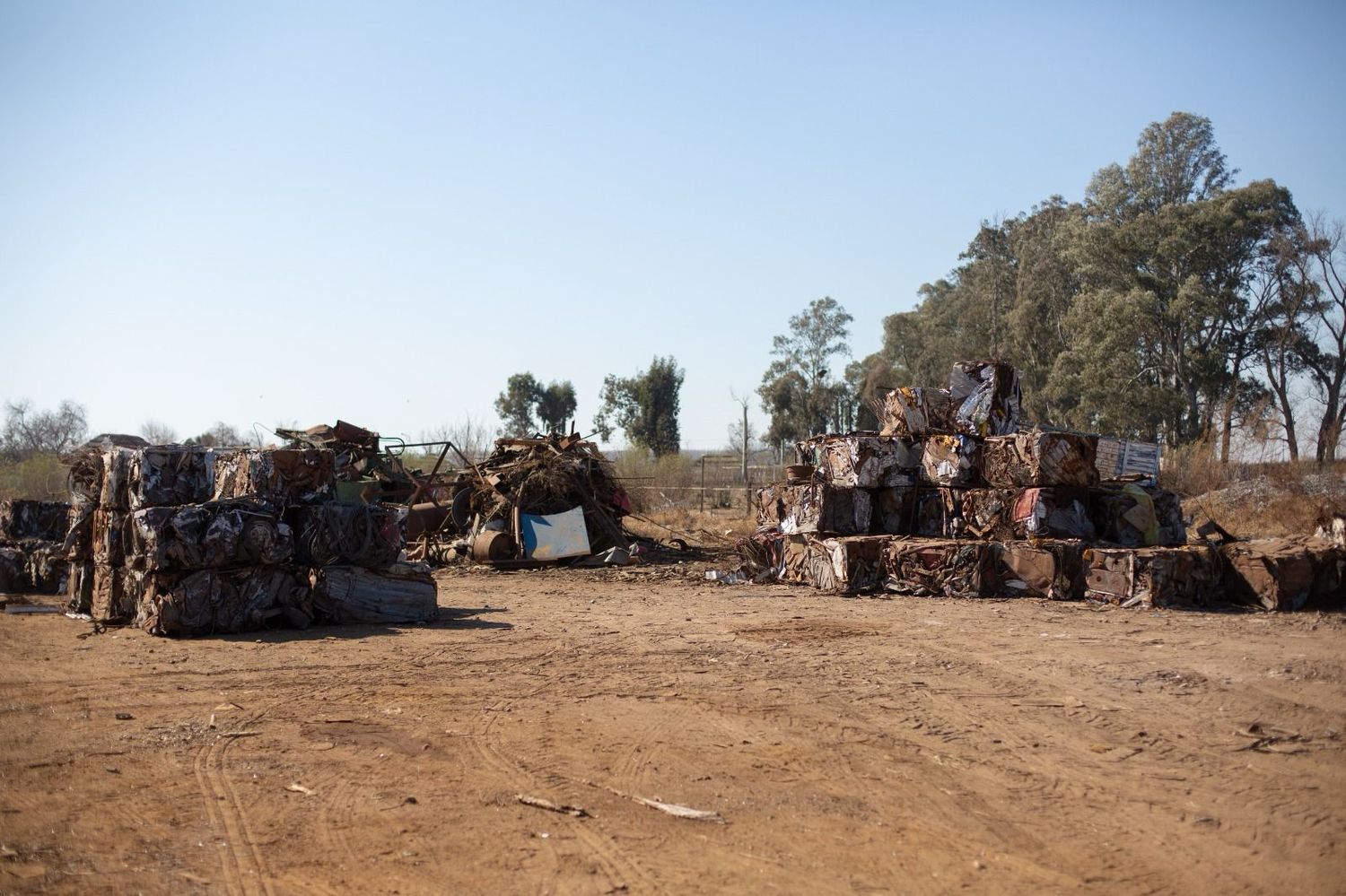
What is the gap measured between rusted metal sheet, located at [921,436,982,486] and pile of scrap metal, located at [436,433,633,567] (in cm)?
718

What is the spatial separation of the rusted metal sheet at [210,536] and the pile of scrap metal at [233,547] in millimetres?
10

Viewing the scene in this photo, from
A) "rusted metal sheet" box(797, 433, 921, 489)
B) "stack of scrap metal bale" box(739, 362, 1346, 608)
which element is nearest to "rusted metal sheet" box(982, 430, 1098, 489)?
"stack of scrap metal bale" box(739, 362, 1346, 608)

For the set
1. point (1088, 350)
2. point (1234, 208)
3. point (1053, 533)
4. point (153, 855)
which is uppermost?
point (1234, 208)

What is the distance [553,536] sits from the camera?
2003 centimetres

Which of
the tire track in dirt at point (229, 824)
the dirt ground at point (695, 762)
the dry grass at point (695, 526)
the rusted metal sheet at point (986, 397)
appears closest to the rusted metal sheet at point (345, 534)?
the dirt ground at point (695, 762)

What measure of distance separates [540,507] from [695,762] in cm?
1484

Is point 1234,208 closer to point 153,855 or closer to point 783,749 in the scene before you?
point 783,749

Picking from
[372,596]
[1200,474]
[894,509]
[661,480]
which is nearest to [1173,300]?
[1200,474]

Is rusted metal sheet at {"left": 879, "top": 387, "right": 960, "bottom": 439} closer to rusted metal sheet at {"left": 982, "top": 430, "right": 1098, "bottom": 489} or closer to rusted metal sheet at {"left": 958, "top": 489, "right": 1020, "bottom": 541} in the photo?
rusted metal sheet at {"left": 958, "top": 489, "right": 1020, "bottom": 541}

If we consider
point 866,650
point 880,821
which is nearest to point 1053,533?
point 866,650

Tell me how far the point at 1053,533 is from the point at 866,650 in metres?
4.95

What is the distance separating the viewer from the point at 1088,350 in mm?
40562

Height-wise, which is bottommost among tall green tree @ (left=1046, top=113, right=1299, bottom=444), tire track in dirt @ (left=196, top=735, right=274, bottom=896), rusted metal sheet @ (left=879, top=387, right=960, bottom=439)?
tire track in dirt @ (left=196, top=735, right=274, bottom=896)

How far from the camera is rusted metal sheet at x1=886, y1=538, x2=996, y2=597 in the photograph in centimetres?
1323
